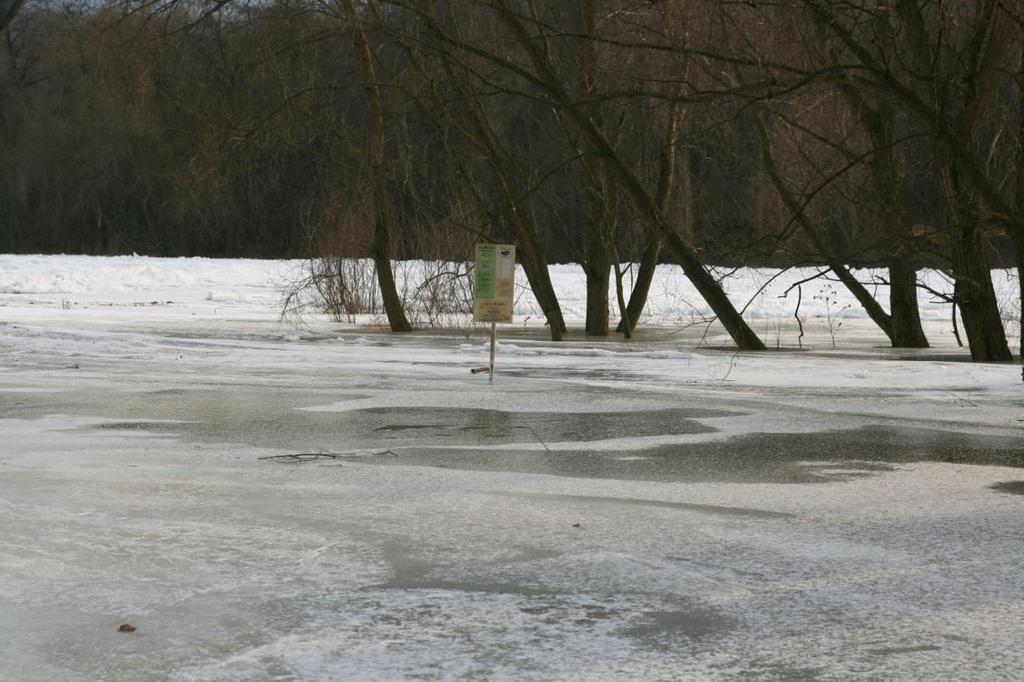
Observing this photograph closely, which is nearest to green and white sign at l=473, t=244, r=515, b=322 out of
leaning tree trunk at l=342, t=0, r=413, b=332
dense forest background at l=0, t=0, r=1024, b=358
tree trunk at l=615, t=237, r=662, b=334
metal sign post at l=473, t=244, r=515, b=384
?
metal sign post at l=473, t=244, r=515, b=384

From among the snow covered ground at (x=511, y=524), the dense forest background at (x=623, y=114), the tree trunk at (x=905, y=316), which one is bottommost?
the snow covered ground at (x=511, y=524)

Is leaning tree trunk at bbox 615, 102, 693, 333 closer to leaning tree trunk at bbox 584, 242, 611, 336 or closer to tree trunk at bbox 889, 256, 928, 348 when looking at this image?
leaning tree trunk at bbox 584, 242, 611, 336

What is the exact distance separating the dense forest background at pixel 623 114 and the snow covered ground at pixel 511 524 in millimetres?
2308

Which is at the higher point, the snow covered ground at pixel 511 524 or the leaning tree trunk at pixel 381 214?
the leaning tree trunk at pixel 381 214

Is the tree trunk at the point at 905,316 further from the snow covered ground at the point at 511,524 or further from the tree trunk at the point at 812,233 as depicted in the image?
the snow covered ground at the point at 511,524

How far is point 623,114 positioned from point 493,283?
7.27 m

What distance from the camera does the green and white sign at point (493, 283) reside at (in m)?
12.0

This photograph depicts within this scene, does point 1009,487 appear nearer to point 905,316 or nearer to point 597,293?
point 905,316

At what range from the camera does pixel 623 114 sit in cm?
1878

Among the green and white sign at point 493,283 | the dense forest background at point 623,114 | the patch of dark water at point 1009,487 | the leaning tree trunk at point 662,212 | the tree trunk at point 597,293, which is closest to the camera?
the patch of dark water at point 1009,487

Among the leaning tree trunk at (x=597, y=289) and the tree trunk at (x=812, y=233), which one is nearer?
the tree trunk at (x=812, y=233)

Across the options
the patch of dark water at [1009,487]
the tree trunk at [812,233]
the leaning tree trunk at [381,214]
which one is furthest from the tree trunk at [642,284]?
the patch of dark water at [1009,487]

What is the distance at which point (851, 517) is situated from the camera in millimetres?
6352

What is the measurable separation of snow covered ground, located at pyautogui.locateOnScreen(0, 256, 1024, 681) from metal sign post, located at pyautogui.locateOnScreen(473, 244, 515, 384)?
0.65 metres
